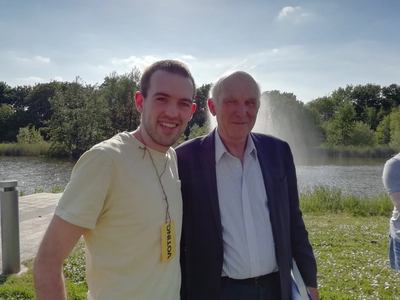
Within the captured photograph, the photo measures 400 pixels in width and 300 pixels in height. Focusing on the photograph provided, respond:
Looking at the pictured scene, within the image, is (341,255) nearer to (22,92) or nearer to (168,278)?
(168,278)

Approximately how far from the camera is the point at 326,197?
11023 millimetres

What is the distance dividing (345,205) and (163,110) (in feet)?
34.5

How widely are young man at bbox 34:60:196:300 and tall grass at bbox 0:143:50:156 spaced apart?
36419mm

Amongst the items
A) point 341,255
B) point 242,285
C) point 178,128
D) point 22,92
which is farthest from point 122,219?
point 22,92

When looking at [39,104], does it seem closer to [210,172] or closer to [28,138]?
[28,138]

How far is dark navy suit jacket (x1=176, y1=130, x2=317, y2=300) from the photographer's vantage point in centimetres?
206

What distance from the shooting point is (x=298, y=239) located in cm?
244

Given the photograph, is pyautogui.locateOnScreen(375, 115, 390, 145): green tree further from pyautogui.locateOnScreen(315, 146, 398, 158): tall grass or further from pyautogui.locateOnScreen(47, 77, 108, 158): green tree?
pyautogui.locateOnScreen(47, 77, 108, 158): green tree

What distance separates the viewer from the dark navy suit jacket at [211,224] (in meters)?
2.06

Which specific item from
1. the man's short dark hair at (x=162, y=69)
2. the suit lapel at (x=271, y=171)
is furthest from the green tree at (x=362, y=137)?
the man's short dark hair at (x=162, y=69)

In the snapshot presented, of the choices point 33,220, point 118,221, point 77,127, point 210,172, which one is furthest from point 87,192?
point 77,127

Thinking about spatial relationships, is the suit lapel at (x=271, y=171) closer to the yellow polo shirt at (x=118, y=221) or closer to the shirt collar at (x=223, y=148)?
the shirt collar at (x=223, y=148)

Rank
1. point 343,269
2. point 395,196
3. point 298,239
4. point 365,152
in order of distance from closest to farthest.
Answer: point 298,239 → point 395,196 → point 343,269 → point 365,152

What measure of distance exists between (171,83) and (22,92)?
72696 millimetres
